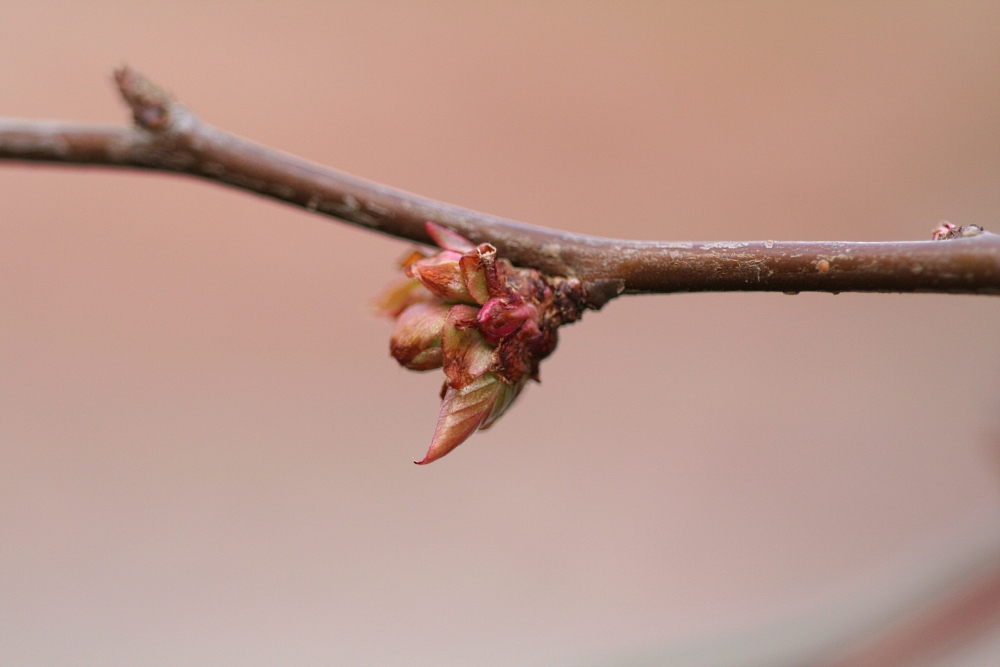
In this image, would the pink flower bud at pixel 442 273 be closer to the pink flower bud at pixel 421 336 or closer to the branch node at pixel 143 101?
the pink flower bud at pixel 421 336

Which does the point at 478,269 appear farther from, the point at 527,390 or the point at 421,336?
the point at 527,390

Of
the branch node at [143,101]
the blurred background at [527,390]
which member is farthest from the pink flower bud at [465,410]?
the blurred background at [527,390]

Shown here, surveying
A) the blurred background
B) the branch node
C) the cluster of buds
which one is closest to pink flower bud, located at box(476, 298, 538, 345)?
the cluster of buds

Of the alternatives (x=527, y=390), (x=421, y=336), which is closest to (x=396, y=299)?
(x=421, y=336)

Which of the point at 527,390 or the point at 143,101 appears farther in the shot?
the point at 527,390

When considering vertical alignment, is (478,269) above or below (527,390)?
below

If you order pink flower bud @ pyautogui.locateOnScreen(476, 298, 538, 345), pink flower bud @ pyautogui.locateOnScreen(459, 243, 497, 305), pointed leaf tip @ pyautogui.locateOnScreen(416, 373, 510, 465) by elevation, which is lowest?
pointed leaf tip @ pyautogui.locateOnScreen(416, 373, 510, 465)

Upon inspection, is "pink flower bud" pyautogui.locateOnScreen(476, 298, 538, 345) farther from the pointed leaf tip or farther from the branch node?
the branch node
